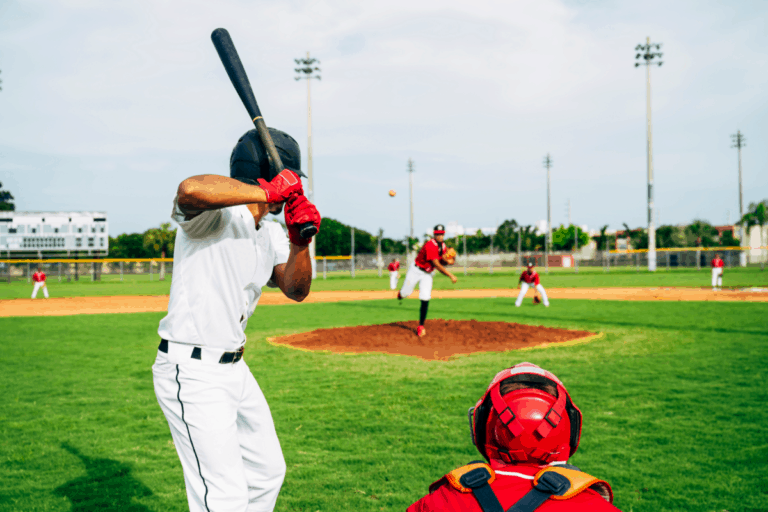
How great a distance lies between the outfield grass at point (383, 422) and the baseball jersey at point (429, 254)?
2646 millimetres

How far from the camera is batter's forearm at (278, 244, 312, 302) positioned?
284 cm

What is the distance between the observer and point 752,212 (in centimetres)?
6481

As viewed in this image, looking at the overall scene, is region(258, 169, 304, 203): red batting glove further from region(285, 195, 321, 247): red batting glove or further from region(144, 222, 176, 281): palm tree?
region(144, 222, 176, 281): palm tree

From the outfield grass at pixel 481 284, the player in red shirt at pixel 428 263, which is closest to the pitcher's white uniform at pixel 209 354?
the player in red shirt at pixel 428 263

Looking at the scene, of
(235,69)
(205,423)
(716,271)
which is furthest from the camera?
(716,271)

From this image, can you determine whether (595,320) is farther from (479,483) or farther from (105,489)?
(479,483)

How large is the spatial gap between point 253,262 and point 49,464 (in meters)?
3.49

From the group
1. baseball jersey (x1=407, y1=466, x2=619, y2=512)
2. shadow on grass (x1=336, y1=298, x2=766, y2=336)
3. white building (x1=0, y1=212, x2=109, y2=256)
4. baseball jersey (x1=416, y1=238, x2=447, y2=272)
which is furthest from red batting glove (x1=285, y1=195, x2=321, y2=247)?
white building (x1=0, y1=212, x2=109, y2=256)

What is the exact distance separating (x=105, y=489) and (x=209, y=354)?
2500 mm

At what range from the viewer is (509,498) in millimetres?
1422

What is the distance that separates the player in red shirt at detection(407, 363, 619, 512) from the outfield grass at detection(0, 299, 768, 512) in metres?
2.47

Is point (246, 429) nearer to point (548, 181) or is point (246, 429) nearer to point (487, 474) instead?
point (487, 474)

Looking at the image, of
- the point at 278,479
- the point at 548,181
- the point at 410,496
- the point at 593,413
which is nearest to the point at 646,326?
the point at 593,413

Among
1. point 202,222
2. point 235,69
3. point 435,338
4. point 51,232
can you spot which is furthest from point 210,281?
point 51,232
